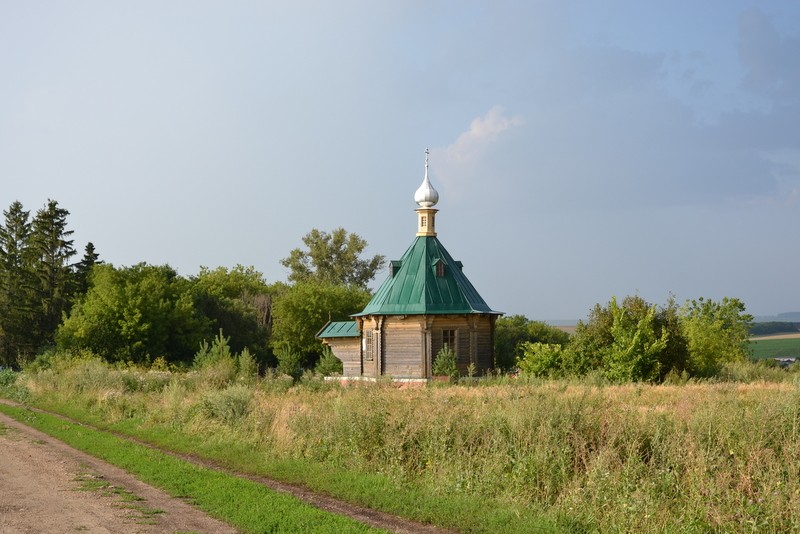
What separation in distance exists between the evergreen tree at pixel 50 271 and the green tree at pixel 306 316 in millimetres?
14191

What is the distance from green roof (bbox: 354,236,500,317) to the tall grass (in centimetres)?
1982

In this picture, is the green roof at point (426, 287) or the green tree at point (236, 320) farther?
the green tree at point (236, 320)

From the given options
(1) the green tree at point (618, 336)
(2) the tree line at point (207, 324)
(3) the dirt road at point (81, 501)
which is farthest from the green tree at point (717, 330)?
(3) the dirt road at point (81, 501)

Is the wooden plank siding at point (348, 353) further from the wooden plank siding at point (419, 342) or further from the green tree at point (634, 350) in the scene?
the green tree at point (634, 350)

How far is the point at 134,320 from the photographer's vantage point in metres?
46.1

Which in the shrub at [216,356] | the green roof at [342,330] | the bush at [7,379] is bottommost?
the bush at [7,379]

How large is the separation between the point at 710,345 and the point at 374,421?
107 ft

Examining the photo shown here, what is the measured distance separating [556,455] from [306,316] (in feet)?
157

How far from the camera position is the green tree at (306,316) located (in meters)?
59.1

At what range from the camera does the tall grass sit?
34.0 ft

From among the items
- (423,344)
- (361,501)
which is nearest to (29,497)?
(361,501)

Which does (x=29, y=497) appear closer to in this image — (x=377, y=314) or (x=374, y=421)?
(x=374, y=421)

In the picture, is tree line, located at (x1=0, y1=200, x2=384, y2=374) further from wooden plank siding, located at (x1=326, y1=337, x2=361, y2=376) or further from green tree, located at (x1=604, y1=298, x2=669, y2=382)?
green tree, located at (x1=604, y1=298, x2=669, y2=382)

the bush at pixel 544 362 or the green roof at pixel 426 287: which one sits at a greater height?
the green roof at pixel 426 287
